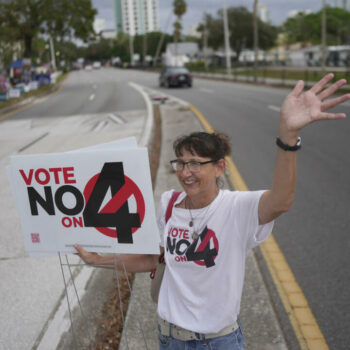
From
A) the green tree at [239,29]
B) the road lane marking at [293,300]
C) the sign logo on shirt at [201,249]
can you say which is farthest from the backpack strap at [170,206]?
the green tree at [239,29]

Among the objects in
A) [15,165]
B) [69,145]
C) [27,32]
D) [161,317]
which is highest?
[27,32]

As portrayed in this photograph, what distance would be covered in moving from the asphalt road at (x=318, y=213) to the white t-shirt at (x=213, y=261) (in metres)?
1.58

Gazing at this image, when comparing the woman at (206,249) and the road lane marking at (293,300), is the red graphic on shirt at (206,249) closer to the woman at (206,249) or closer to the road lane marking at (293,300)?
the woman at (206,249)

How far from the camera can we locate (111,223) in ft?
7.00

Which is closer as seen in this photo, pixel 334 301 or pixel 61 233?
pixel 61 233

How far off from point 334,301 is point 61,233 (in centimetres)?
255

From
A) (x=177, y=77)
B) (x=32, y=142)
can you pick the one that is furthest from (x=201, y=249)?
(x=177, y=77)

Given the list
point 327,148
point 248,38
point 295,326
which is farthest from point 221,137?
point 248,38

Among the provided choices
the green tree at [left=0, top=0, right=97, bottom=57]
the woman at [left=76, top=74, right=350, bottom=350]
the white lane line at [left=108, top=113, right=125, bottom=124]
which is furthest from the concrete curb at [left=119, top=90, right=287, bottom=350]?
the green tree at [left=0, top=0, right=97, bottom=57]

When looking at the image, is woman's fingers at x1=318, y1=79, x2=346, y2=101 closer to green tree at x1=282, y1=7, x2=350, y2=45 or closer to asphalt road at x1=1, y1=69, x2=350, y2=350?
asphalt road at x1=1, y1=69, x2=350, y2=350

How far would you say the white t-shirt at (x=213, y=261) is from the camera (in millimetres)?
1952

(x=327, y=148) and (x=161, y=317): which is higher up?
(x=161, y=317)

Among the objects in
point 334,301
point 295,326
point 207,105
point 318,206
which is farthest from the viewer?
point 207,105

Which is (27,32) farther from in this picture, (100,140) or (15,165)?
(15,165)
